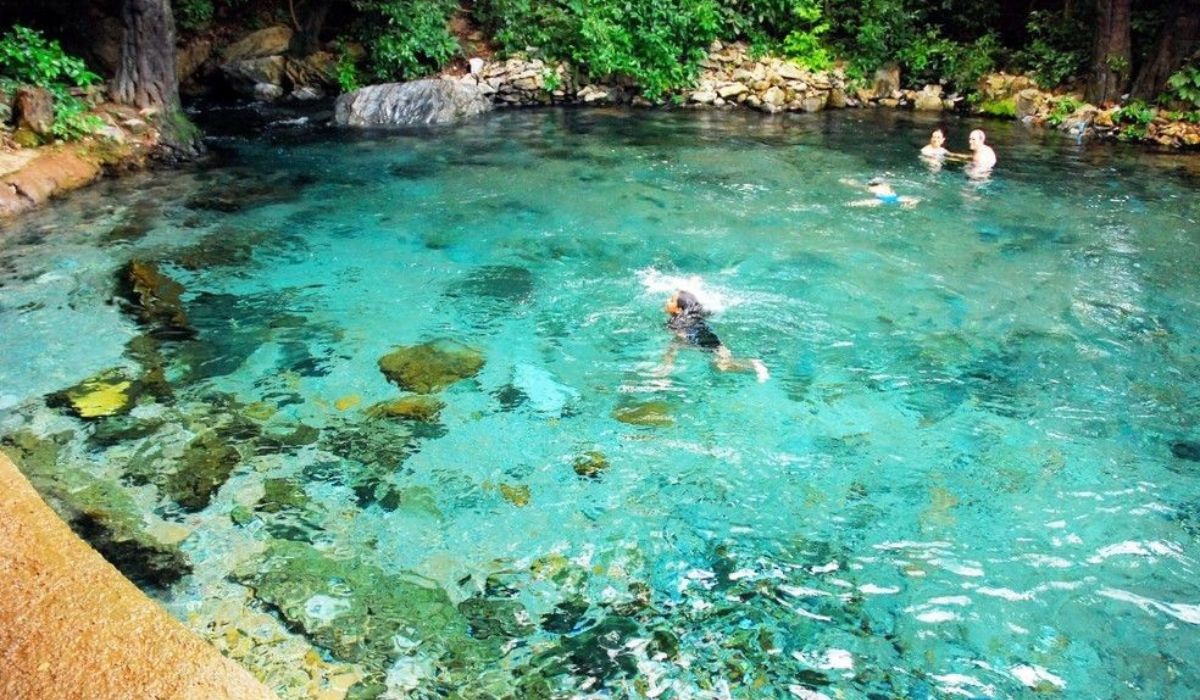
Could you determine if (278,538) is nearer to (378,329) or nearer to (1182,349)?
(378,329)

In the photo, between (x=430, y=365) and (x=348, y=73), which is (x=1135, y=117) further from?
(x=348, y=73)

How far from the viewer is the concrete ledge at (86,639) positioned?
8.68 feet

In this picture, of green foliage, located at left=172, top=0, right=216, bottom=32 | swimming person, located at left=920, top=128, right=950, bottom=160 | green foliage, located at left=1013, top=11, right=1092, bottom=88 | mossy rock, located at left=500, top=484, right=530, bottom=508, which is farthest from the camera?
green foliage, located at left=172, top=0, right=216, bottom=32

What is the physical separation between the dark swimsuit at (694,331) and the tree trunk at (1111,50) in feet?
40.8

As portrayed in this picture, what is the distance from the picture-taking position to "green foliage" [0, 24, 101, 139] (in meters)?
10.4

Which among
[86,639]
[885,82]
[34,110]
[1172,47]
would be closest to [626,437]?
[86,639]

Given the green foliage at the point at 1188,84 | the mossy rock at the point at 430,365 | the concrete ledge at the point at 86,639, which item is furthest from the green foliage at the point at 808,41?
the concrete ledge at the point at 86,639

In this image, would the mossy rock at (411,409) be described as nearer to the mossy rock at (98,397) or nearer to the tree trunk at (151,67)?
the mossy rock at (98,397)

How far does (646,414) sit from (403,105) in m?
11.4

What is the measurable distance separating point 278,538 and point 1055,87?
1714 centimetres

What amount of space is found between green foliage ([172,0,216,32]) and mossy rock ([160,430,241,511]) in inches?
550

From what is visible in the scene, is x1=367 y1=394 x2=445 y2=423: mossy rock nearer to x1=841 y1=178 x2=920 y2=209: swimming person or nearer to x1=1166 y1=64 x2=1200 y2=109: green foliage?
x1=841 y1=178 x2=920 y2=209: swimming person

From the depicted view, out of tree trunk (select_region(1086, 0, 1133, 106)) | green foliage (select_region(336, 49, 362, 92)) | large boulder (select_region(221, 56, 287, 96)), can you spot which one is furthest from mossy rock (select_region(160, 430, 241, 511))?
tree trunk (select_region(1086, 0, 1133, 106))

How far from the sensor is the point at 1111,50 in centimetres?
1470
